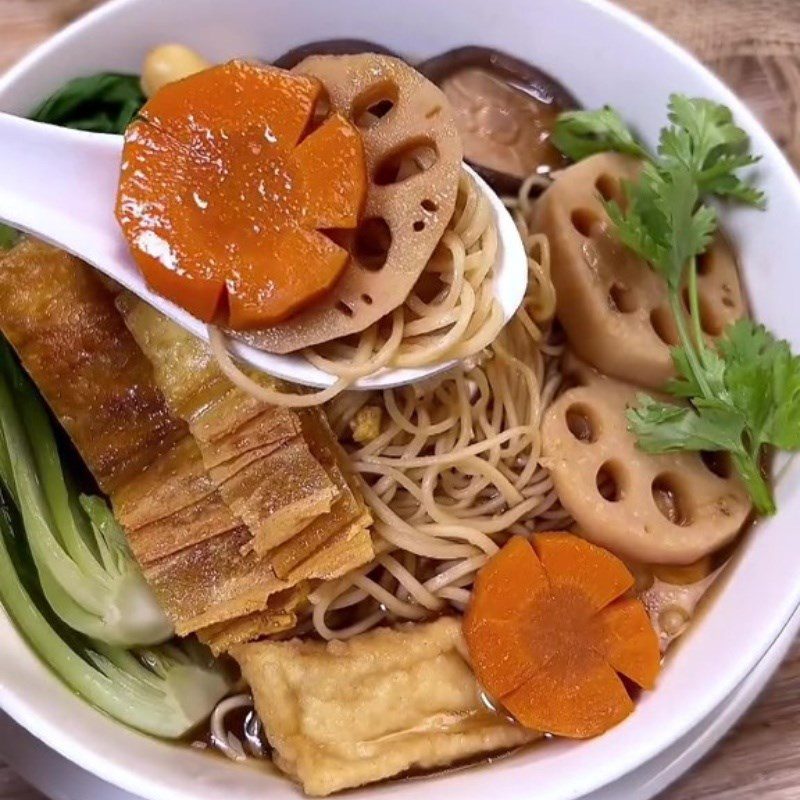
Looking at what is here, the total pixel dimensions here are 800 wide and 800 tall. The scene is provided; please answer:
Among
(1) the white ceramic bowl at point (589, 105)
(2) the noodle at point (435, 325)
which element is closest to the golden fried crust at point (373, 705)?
(1) the white ceramic bowl at point (589, 105)

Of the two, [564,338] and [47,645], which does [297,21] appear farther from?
[47,645]

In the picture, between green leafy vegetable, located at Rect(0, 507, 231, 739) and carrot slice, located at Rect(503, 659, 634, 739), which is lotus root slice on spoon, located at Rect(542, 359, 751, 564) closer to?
carrot slice, located at Rect(503, 659, 634, 739)

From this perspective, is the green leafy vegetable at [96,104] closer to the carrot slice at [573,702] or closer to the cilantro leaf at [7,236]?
the cilantro leaf at [7,236]

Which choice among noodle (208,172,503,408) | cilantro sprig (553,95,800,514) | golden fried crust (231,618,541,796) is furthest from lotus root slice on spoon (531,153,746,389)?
golden fried crust (231,618,541,796)

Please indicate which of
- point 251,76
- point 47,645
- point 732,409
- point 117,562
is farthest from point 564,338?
point 47,645

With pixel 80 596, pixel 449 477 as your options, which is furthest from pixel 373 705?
pixel 80 596
